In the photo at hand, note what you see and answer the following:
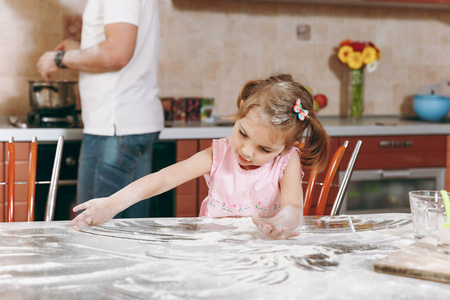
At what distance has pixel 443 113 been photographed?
127 inches

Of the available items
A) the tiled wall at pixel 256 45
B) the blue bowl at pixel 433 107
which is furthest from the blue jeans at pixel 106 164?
the blue bowl at pixel 433 107

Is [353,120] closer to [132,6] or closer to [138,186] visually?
A: [132,6]

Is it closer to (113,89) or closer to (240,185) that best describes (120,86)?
(113,89)

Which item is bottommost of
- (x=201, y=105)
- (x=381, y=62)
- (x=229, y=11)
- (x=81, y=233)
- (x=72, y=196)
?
(x=72, y=196)

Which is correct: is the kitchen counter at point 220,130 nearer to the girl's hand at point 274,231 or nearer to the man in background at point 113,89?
the man in background at point 113,89

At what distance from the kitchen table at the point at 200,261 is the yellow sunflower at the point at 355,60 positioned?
2124 mm

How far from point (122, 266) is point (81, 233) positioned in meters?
0.24

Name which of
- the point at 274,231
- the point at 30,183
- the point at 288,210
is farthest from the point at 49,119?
the point at 274,231

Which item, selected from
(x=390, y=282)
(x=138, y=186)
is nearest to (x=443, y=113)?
(x=138, y=186)

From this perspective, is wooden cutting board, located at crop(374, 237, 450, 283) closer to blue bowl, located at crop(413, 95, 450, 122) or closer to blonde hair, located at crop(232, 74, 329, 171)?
blonde hair, located at crop(232, 74, 329, 171)

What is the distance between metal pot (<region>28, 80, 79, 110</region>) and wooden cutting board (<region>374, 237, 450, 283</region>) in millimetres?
1849

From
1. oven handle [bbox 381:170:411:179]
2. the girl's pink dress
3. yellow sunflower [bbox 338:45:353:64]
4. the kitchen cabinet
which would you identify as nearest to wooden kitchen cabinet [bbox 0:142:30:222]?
the girl's pink dress

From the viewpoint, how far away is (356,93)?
338cm

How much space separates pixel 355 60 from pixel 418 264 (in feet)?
8.21
